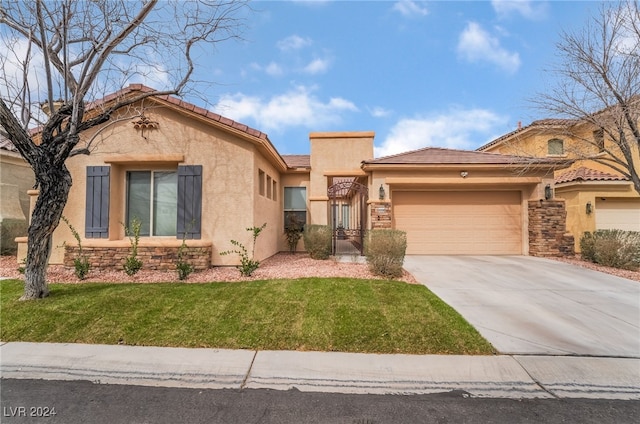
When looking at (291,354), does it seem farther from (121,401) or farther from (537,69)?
(537,69)

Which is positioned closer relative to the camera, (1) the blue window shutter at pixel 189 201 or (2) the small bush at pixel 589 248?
(1) the blue window shutter at pixel 189 201

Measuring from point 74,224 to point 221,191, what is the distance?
4405 mm

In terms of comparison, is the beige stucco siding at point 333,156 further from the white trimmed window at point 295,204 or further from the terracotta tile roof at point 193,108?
the terracotta tile roof at point 193,108

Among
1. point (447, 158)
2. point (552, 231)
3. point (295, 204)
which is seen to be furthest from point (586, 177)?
point (295, 204)

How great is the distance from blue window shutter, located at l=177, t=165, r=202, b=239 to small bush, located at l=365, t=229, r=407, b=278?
15.9 ft

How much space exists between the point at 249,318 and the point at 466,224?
9.99 metres

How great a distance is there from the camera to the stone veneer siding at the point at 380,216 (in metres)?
11.3

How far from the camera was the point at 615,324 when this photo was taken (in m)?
4.96

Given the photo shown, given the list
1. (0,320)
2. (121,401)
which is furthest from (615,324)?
(0,320)

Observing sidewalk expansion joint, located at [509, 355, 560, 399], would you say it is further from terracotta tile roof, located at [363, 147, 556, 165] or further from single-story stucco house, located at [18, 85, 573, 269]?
terracotta tile roof, located at [363, 147, 556, 165]

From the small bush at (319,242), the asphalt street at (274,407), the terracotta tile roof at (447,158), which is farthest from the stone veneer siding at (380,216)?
the asphalt street at (274,407)

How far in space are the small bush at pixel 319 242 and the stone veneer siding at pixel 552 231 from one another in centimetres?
801

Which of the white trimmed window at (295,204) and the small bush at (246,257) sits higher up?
the white trimmed window at (295,204)

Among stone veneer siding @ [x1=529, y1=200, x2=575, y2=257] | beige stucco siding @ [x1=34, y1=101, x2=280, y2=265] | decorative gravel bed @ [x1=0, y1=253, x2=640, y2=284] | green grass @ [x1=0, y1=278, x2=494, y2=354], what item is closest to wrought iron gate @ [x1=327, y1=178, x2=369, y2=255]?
decorative gravel bed @ [x1=0, y1=253, x2=640, y2=284]
